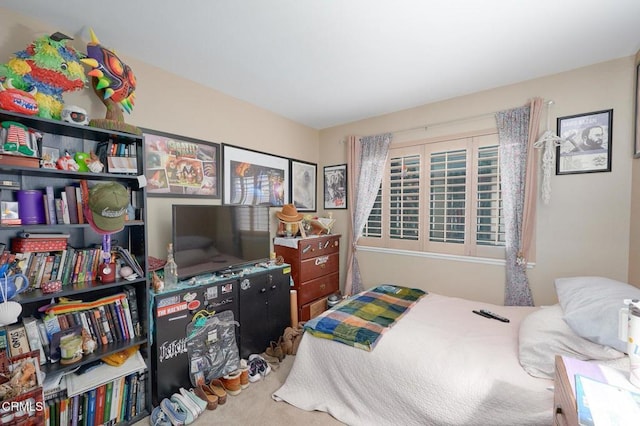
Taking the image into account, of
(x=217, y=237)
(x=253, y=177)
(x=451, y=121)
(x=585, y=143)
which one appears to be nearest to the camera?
(x=585, y=143)

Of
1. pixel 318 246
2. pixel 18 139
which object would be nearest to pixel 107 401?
pixel 18 139

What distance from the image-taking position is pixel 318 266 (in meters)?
3.15

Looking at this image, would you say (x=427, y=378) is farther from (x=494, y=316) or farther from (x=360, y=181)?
(x=360, y=181)

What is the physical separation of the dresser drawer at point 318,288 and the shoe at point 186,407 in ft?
4.53

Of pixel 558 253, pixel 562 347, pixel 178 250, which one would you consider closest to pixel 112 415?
pixel 178 250

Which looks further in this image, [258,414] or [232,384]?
[232,384]

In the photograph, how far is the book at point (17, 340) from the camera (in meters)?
1.30

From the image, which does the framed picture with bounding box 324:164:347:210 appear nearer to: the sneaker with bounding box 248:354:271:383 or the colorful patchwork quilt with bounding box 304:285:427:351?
the colorful patchwork quilt with bounding box 304:285:427:351

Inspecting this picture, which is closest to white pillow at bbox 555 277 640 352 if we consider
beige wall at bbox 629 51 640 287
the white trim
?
beige wall at bbox 629 51 640 287

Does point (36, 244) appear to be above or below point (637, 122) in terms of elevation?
below

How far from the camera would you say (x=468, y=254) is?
2711mm

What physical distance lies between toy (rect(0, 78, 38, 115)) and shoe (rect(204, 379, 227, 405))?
2.04 meters

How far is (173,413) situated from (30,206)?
4.93 feet

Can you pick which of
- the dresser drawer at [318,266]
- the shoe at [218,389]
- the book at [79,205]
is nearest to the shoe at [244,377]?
the shoe at [218,389]
